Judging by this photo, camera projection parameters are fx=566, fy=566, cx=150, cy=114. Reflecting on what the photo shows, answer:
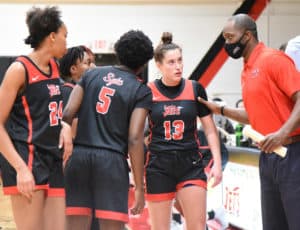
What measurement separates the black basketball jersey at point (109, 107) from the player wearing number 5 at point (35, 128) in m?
0.15

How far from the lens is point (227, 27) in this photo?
3699 mm

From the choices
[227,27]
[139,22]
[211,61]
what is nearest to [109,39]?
[139,22]

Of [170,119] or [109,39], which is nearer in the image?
[170,119]

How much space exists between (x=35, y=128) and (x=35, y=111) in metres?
0.10

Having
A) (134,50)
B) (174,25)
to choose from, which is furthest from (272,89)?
(174,25)

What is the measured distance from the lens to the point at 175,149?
438cm

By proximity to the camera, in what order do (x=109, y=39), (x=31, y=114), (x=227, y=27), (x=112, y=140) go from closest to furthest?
(x=31, y=114) → (x=112, y=140) → (x=227, y=27) → (x=109, y=39)

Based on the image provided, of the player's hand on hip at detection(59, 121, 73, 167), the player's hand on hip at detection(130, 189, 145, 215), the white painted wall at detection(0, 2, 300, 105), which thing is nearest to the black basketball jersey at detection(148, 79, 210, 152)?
the player's hand on hip at detection(130, 189, 145, 215)

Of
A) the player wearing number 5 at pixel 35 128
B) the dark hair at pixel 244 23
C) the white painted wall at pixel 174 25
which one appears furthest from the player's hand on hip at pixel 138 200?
the white painted wall at pixel 174 25

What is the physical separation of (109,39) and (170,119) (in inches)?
397

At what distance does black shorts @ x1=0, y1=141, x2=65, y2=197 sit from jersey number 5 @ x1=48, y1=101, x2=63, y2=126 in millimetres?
179

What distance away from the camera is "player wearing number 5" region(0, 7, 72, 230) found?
3049mm

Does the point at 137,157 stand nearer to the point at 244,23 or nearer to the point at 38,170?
the point at 38,170

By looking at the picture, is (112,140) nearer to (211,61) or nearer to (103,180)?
(103,180)
